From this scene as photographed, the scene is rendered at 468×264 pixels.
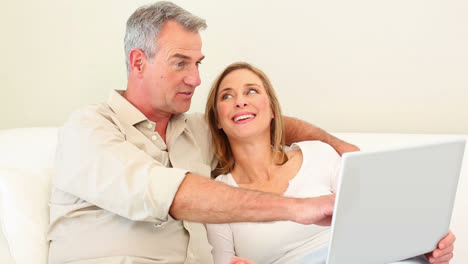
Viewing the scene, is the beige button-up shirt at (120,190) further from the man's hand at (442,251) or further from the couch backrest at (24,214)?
the man's hand at (442,251)

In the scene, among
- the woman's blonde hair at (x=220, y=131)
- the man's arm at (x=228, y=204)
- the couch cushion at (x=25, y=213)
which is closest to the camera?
the man's arm at (x=228, y=204)

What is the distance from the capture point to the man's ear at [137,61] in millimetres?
1716

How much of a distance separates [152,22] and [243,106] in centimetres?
42

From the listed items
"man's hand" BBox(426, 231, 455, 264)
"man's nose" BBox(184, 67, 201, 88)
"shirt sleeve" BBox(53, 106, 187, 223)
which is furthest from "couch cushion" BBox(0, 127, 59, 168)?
"man's hand" BBox(426, 231, 455, 264)

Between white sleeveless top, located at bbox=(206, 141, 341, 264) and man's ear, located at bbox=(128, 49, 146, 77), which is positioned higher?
man's ear, located at bbox=(128, 49, 146, 77)

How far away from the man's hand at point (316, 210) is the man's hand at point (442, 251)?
361 millimetres

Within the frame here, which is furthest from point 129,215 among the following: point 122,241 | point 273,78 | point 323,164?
point 273,78

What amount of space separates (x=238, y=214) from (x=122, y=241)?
421 millimetres

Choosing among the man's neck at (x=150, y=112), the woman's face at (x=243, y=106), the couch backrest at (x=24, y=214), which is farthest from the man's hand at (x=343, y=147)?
the couch backrest at (x=24, y=214)

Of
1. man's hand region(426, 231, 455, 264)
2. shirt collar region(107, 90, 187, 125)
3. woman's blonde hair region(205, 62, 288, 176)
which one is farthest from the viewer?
woman's blonde hair region(205, 62, 288, 176)

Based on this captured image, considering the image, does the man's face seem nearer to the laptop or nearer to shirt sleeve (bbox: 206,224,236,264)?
shirt sleeve (bbox: 206,224,236,264)

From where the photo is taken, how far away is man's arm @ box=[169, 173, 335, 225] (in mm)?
1184

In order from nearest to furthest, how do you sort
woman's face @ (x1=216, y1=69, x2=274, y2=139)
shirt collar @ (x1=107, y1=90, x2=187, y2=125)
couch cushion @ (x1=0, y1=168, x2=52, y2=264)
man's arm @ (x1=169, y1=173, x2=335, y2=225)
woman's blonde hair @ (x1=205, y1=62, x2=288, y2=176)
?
man's arm @ (x1=169, y1=173, x2=335, y2=225) → couch cushion @ (x1=0, y1=168, x2=52, y2=264) → shirt collar @ (x1=107, y1=90, x2=187, y2=125) → woman's face @ (x1=216, y1=69, x2=274, y2=139) → woman's blonde hair @ (x1=205, y1=62, x2=288, y2=176)

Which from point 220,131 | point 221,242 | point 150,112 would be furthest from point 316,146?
point 150,112
